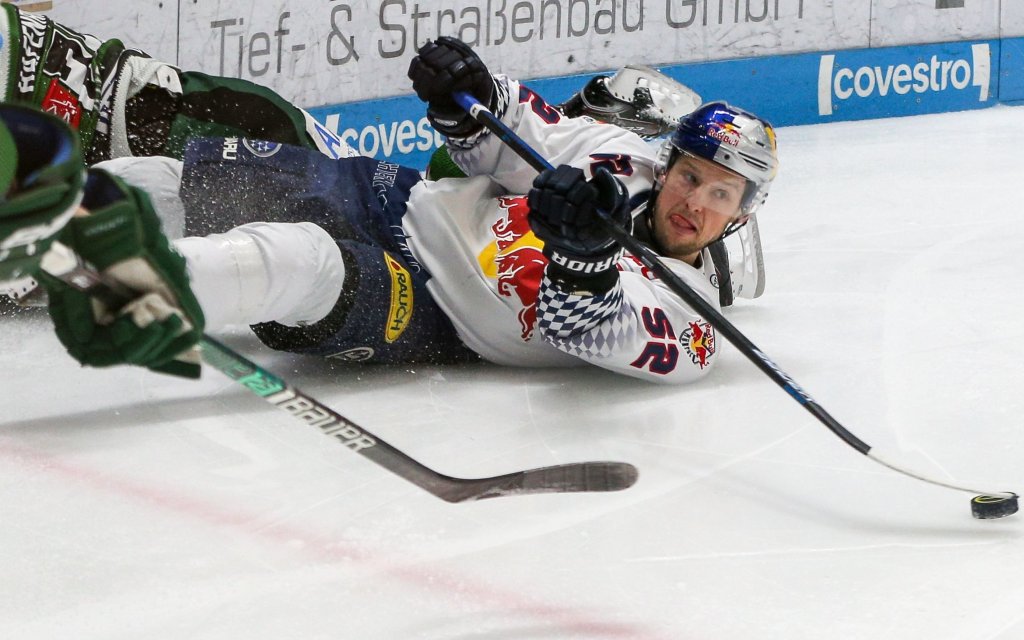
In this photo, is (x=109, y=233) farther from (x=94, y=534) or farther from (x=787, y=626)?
(x=787, y=626)

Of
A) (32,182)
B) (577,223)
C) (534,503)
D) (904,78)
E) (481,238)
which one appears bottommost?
(534,503)

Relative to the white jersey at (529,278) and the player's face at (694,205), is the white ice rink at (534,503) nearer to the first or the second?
the white jersey at (529,278)

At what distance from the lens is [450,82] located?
244 centimetres

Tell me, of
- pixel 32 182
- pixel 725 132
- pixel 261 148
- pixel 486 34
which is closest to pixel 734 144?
pixel 725 132

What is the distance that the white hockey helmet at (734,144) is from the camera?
2.33 m

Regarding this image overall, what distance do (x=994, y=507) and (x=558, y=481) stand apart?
0.62 metres

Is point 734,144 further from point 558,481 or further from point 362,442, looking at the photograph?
point 362,442

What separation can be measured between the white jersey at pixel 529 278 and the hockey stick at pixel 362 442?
331mm

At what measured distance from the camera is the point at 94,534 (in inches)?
65.4

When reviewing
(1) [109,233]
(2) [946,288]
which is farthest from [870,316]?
(1) [109,233]

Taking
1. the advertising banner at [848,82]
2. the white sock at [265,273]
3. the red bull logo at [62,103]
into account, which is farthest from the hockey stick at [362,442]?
the advertising banner at [848,82]

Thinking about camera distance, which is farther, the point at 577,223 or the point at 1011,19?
the point at 1011,19

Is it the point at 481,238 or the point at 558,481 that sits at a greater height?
the point at 481,238

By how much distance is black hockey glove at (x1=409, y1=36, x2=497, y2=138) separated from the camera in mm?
2447
